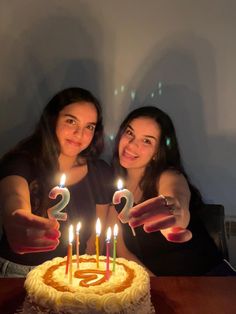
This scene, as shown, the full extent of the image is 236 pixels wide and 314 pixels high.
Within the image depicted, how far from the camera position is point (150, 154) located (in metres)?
2.20

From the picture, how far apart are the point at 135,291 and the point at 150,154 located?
0.80m

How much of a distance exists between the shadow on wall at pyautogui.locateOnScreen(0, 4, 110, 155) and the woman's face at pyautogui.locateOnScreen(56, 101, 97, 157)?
116 mm

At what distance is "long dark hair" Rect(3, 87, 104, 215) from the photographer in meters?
2.15

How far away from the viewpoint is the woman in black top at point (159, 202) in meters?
2.18

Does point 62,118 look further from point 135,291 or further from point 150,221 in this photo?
point 135,291

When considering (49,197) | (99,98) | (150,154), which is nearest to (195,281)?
(150,154)

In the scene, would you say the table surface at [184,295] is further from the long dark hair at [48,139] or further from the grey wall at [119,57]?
the grey wall at [119,57]

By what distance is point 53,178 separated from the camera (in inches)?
85.3

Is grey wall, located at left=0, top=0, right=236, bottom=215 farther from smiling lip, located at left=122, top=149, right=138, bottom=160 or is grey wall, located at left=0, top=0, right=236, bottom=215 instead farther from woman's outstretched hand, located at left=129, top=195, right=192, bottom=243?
woman's outstretched hand, located at left=129, top=195, right=192, bottom=243

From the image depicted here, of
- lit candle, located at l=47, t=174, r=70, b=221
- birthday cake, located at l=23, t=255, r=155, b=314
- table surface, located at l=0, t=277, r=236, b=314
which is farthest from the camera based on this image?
lit candle, located at l=47, t=174, r=70, b=221

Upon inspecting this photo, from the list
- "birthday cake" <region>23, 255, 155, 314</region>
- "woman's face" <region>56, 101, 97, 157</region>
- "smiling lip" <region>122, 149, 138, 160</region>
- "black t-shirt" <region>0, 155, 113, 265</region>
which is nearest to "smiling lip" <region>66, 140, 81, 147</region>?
"woman's face" <region>56, 101, 97, 157</region>

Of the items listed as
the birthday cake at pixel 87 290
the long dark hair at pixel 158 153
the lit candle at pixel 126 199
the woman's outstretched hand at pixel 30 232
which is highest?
the long dark hair at pixel 158 153

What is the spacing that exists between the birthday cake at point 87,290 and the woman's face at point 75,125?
2.03 feet

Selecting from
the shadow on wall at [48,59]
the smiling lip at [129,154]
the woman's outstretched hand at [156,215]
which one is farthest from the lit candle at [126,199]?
the shadow on wall at [48,59]
